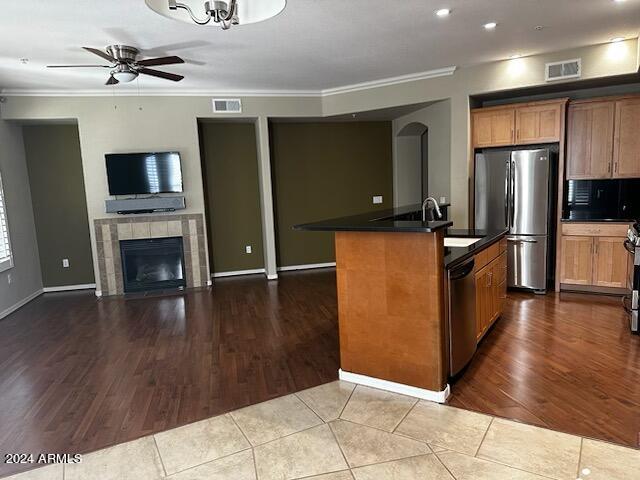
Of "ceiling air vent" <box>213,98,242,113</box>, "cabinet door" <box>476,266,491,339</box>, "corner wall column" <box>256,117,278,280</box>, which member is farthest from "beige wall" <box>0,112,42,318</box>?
"cabinet door" <box>476,266,491,339</box>

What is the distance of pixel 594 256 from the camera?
4.91m

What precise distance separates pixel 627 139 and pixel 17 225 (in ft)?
25.4

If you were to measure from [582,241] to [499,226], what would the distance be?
0.92 metres

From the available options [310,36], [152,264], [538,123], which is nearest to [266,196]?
[152,264]

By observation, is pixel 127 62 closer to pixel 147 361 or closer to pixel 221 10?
pixel 221 10

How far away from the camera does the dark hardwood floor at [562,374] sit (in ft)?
8.28

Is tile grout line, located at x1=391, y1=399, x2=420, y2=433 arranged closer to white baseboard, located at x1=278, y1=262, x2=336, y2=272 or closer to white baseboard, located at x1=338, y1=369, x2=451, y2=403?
white baseboard, located at x1=338, y1=369, x2=451, y2=403

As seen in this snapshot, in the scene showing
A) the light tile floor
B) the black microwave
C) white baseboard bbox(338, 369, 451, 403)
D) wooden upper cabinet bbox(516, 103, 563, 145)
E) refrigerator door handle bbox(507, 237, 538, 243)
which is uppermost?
wooden upper cabinet bbox(516, 103, 563, 145)

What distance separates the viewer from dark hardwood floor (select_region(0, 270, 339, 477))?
2738 millimetres

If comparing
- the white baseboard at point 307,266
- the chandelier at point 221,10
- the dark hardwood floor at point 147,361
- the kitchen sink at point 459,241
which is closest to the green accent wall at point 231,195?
the white baseboard at point 307,266

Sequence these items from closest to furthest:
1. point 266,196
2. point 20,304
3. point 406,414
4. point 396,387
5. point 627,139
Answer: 1. point 406,414
2. point 396,387
3. point 627,139
4. point 20,304
5. point 266,196

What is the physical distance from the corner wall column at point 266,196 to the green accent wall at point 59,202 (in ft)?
8.96

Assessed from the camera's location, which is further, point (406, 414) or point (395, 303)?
point (395, 303)

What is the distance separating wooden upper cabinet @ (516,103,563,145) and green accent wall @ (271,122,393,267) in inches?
108
